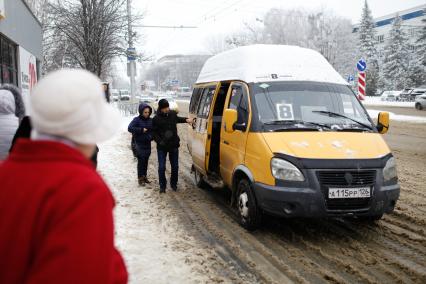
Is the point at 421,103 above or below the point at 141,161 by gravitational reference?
above

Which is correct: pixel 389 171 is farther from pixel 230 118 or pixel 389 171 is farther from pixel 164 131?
pixel 164 131

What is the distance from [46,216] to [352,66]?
75.2m

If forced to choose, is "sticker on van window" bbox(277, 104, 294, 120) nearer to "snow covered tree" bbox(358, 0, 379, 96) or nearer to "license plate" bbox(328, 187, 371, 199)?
"license plate" bbox(328, 187, 371, 199)

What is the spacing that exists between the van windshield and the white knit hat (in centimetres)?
433

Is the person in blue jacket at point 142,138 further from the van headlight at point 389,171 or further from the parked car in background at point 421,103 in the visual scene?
the parked car in background at point 421,103

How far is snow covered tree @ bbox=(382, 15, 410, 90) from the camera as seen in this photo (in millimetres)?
61250

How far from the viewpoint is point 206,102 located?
814 cm

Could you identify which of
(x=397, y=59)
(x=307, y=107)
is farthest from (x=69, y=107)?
(x=397, y=59)

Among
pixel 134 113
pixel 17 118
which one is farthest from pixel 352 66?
pixel 17 118

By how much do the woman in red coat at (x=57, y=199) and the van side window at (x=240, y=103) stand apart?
15.4ft

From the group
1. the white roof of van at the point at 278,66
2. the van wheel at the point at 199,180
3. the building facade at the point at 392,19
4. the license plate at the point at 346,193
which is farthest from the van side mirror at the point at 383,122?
the building facade at the point at 392,19

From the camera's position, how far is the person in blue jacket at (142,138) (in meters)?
8.66

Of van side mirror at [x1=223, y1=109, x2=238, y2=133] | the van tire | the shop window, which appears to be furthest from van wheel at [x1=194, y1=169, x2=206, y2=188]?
the shop window

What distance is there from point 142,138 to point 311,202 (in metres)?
4.57
